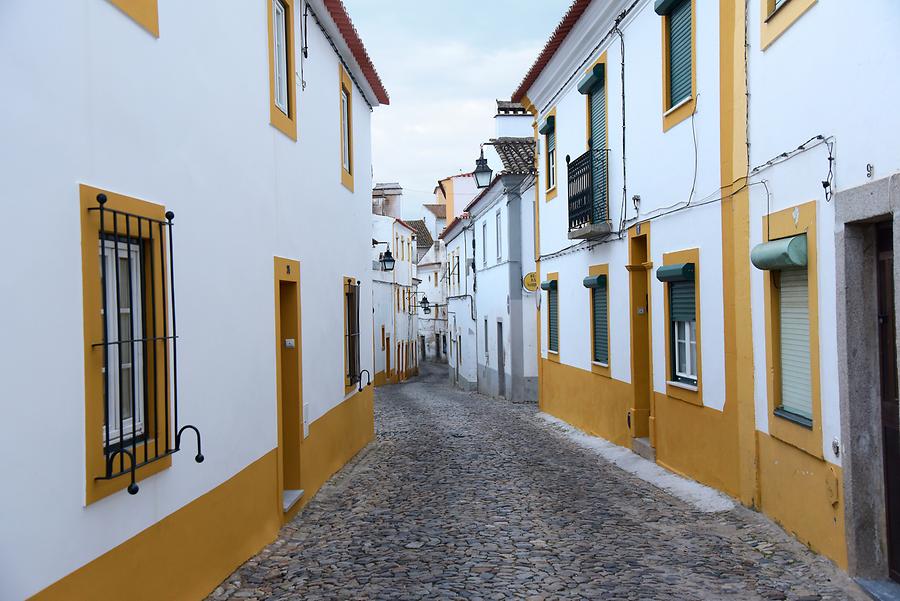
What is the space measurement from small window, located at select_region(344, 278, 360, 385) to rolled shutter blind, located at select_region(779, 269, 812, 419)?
6.15m

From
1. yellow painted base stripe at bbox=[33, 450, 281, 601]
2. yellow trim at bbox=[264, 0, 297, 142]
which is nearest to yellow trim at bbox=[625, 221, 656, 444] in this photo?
yellow trim at bbox=[264, 0, 297, 142]

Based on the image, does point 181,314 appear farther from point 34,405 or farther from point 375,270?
point 375,270

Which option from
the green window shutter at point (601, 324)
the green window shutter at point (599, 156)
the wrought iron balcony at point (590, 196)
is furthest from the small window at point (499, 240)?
the green window shutter at point (599, 156)

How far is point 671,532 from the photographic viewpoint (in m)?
7.07

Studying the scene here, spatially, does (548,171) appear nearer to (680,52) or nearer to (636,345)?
(636,345)

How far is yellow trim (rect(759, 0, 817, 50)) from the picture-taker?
5.98 m

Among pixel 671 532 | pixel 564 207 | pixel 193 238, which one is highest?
pixel 564 207

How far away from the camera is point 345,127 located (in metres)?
12.0

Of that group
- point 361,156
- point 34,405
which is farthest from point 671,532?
point 361,156

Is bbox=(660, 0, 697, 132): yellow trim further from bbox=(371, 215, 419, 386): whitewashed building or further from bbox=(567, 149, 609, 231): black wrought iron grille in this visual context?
bbox=(371, 215, 419, 386): whitewashed building

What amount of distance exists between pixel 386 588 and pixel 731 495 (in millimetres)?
3811

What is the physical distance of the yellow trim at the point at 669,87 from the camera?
8.74 metres

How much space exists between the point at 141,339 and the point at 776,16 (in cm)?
529

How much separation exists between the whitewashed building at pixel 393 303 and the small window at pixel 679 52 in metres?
22.2
